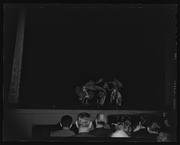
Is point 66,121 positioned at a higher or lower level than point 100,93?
lower

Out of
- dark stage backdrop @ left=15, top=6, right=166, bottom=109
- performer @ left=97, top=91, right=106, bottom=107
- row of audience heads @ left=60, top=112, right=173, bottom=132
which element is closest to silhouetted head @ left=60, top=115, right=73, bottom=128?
row of audience heads @ left=60, top=112, right=173, bottom=132

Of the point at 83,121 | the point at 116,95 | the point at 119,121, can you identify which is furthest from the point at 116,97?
the point at 83,121

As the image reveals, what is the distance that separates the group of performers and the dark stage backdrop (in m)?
0.03

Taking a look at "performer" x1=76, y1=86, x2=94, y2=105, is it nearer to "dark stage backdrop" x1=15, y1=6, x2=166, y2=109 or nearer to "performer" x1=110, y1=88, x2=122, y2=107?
"dark stage backdrop" x1=15, y1=6, x2=166, y2=109

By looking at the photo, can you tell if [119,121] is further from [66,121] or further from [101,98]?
[66,121]

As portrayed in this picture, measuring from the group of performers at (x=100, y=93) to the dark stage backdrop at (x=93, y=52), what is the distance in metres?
0.03

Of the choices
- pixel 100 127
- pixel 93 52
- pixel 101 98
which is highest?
pixel 93 52

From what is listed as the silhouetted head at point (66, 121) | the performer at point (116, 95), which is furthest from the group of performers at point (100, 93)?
the silhouetted head at point (66, 121)

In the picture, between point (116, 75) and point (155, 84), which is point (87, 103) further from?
point (155, 84)

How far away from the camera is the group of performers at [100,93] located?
277 cm

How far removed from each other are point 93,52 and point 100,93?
276 millimetres

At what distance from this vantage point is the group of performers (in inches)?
109

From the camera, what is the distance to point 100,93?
279 centimetres

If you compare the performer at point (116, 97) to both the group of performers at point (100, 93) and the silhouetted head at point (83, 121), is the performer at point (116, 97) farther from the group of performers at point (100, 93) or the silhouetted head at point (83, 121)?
the silhouetted head at point (83, 121)
